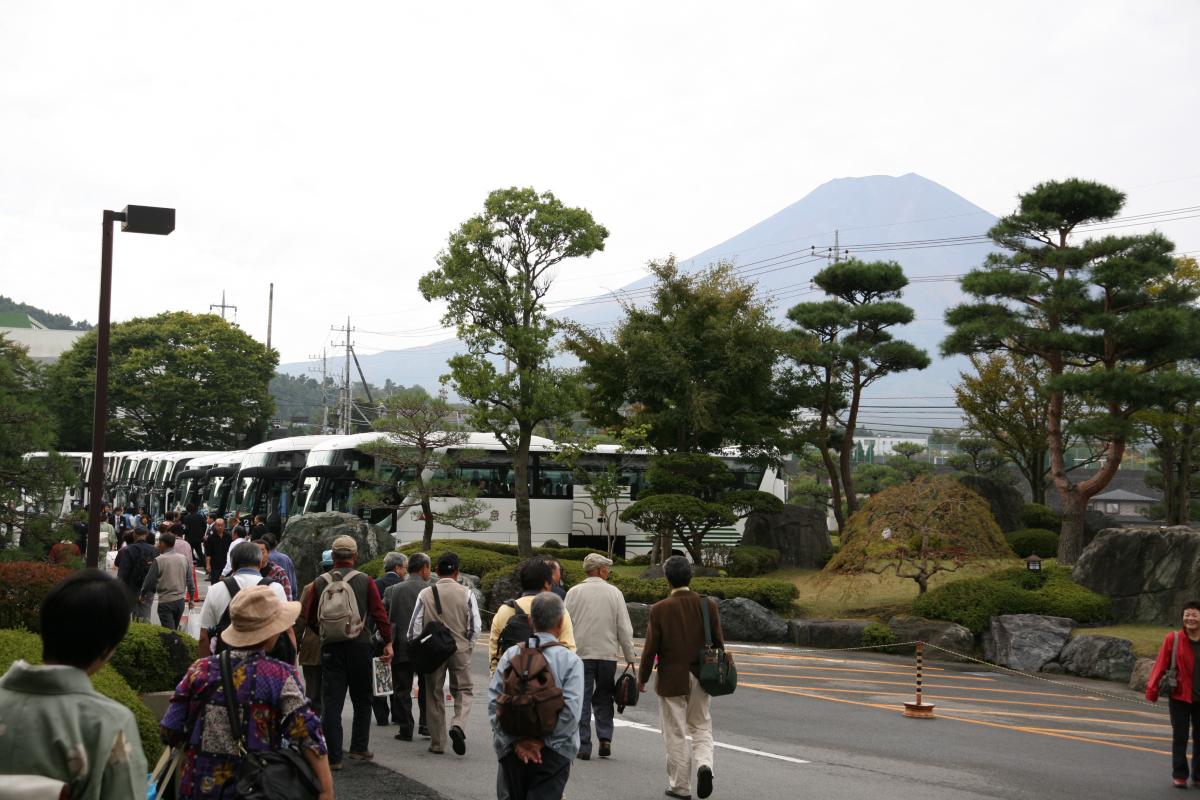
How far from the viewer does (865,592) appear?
75.4 ft

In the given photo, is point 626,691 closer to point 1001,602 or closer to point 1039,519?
point 1001,602

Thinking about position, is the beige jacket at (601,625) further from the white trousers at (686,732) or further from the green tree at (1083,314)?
the green tree at (1083,314)

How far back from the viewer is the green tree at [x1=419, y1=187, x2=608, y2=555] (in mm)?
25938

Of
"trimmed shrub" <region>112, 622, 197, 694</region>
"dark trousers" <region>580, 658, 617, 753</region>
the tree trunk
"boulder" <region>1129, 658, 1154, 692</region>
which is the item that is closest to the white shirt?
"trimmed shrub" <region>112, 622, 197, 694</region>

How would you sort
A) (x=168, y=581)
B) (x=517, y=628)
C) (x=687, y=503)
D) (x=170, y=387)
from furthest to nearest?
(x=170, y=387) < (x=687, y=503) < (x=168, y=581) < (x=517, y=628)

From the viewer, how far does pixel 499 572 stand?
22.7 meters

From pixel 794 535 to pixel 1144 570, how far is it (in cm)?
1104

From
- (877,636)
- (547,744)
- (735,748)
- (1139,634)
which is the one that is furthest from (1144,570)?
(547,744)

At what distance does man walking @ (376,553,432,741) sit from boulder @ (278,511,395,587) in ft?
49.8

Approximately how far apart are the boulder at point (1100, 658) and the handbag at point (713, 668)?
11575 mm

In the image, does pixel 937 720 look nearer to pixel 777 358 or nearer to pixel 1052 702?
pixel 1052 702

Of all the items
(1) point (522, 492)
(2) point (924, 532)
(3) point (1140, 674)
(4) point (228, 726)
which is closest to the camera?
(4) point (228, 726)

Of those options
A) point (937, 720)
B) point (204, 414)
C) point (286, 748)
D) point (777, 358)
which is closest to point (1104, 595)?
point (937, 720)

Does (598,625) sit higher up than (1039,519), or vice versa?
(1039,519)
